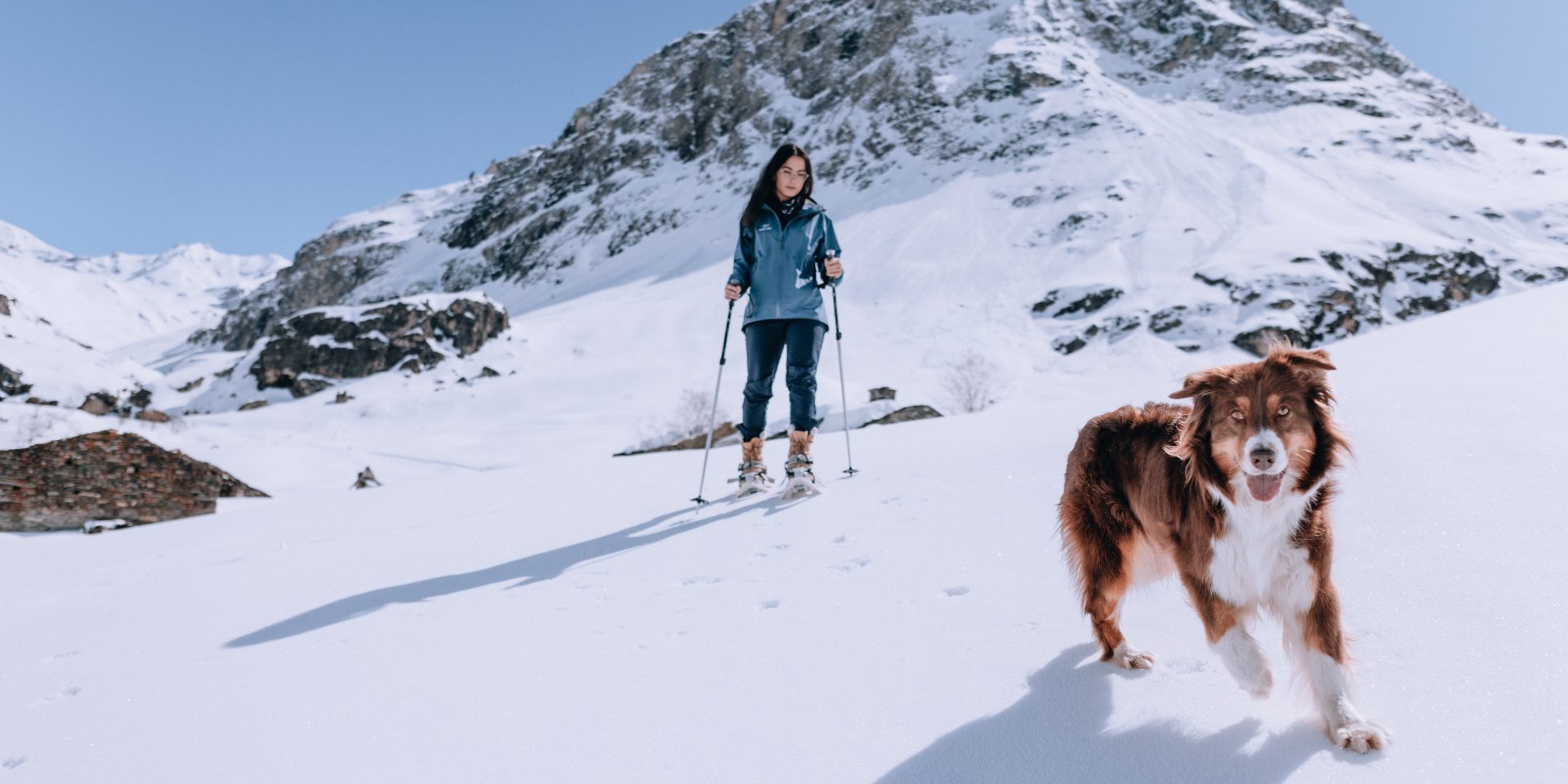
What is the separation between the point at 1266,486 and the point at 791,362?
3541mm

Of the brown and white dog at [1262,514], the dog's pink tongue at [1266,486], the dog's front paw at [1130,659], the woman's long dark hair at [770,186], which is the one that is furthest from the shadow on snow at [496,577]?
the dog's pink tongue at [1266,486]

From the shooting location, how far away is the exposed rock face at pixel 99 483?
5.96 meters

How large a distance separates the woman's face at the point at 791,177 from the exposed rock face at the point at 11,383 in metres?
29.9

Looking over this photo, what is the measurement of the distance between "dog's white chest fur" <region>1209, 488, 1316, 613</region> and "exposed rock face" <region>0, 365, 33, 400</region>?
107 feet

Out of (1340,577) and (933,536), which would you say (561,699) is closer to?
(933,536)

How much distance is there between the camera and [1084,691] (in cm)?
187

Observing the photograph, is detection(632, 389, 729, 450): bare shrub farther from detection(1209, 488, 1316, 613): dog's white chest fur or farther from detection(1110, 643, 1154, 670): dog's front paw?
detection(1209, 488, 1316, 613): dog's white chest fur

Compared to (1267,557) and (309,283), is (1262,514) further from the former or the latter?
(309,283)

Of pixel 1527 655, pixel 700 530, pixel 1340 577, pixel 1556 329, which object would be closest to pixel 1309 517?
pixel 1527 655

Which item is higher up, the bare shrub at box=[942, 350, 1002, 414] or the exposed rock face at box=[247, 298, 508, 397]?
the exposed rock face at box=[247, 298, 508, 397]

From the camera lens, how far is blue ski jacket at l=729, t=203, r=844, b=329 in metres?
4.80

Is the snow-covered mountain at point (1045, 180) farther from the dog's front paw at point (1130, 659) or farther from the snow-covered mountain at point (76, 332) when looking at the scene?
the dog's front paw at point (1130, 659)

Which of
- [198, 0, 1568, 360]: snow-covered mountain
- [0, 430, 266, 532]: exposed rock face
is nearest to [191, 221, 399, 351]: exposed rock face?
[198, 0, 1568, 360]: snow-covered mountain

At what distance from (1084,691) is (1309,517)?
2.34ft
